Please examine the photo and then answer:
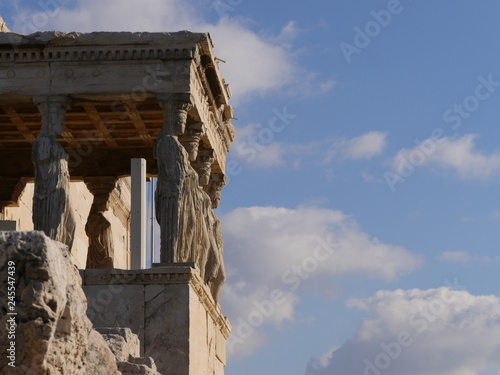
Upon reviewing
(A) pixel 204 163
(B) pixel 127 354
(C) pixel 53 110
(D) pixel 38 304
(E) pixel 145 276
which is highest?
(A) pixel 204 163

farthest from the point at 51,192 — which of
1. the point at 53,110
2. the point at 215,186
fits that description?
the point at 215,186

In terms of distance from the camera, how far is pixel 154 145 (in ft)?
48.9

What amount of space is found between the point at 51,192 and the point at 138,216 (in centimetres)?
120

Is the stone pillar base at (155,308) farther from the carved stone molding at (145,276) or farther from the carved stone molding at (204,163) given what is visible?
the carved stone molding at (204,163)

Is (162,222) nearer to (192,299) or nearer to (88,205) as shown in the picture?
(192,299)

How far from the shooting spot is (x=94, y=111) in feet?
53.7

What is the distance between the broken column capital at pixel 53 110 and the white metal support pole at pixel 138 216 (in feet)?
3.48

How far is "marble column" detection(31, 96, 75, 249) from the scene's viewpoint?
14.4m

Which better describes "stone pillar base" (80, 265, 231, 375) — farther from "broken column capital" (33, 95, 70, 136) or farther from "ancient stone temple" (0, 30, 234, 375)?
"broken column capital" (33, 95, 70, 136)

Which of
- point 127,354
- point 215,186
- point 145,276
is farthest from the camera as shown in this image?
point 215,186

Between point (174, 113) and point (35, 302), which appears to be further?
point (174, 113)

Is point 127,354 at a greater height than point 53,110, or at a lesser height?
lesser

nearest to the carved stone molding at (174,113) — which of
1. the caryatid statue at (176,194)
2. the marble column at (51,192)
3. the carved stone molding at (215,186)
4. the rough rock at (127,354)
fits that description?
the caryatid statue at (176,194)

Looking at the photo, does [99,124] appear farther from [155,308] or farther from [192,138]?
[155,308]
